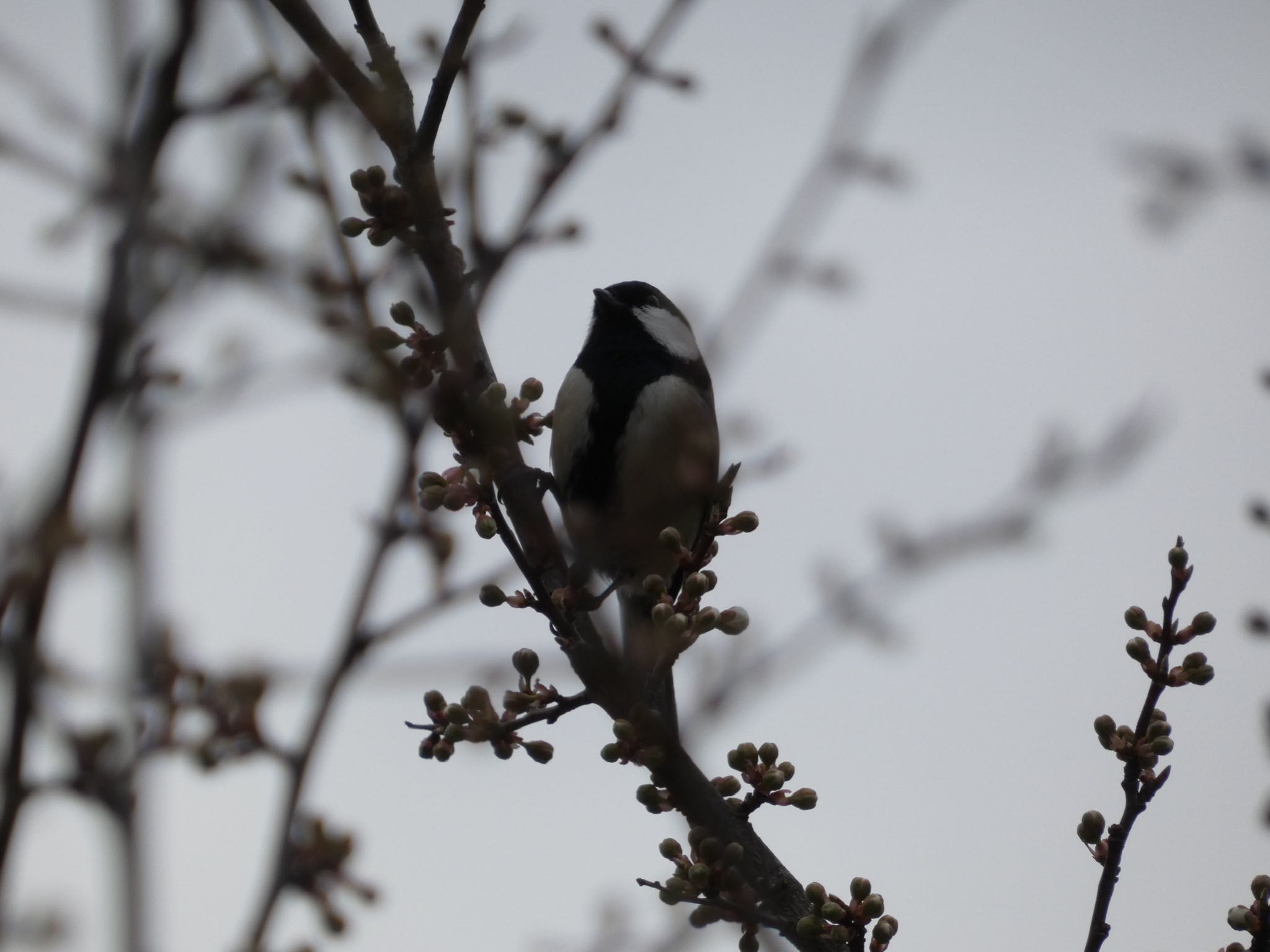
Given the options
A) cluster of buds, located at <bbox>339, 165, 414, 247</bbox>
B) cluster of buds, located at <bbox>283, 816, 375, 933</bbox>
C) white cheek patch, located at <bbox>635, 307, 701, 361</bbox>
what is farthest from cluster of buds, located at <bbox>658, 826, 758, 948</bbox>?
white cheek patch, located at <bbox>635, 307, 701, 361</bbox>

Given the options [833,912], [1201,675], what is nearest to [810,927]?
[833,912]

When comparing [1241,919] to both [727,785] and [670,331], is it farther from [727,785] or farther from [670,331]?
[670,331]

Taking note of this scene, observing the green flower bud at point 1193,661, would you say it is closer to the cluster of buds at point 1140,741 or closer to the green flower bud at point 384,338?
the cluster of buds at point 1140,741

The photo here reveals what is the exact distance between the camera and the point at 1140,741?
1.92 metres

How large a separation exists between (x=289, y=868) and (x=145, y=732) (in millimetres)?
463

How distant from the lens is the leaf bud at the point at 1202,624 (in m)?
1.99

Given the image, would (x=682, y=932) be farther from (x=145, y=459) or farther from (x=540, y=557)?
(x=145, y=459)

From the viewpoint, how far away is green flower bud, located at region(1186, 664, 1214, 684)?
1937 mm

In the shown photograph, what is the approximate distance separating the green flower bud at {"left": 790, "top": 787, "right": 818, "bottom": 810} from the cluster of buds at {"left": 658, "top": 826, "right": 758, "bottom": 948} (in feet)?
0.61

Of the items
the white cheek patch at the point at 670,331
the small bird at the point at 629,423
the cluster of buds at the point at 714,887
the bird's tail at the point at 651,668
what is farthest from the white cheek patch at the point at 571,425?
the cluster of buds at the point at 714,887

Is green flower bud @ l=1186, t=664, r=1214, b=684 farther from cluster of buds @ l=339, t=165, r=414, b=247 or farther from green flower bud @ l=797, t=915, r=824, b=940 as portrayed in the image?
cluster of buds @ l=339, t=165, r=414, b=247

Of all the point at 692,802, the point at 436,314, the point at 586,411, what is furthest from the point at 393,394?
the point at 586,411

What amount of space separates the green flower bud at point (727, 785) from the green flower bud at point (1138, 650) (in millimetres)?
721

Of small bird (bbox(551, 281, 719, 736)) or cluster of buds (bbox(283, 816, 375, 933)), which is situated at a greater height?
small bird (bbox(551, 281, 719, 736))
